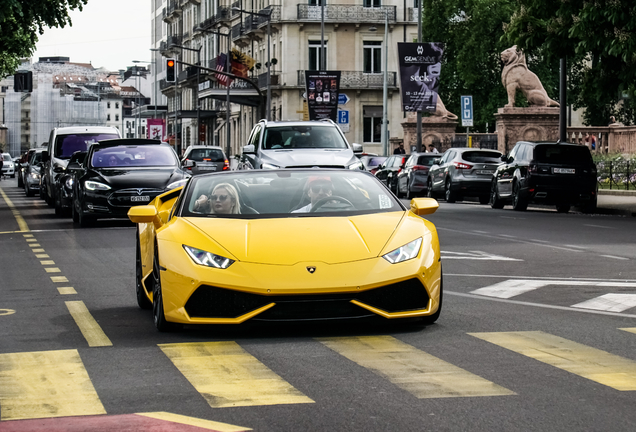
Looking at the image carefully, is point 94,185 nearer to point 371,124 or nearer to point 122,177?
point 122,177

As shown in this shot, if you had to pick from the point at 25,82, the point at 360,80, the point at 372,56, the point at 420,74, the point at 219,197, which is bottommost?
the point at 219,197

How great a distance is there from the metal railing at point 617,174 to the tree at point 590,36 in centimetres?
1246

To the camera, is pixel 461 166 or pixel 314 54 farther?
pixel 314 54

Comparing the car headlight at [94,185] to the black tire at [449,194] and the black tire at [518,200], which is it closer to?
the black tire at [518,200]

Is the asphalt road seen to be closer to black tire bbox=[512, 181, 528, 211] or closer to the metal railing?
black tire bbox=[512, 181, 528, 211]

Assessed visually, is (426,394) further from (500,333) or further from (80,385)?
(500,333)

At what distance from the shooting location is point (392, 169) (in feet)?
145

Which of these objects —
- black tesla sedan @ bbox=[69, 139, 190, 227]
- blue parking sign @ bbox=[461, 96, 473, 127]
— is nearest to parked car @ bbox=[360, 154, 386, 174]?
blue parking sign @ bbox=[461, 96, 473, 127]

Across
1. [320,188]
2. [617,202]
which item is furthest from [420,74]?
[320,188]

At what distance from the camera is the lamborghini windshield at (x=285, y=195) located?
9.53m

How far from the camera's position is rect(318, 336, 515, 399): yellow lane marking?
657 cm

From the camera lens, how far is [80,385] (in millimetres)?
6871

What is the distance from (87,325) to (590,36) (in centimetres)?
1792

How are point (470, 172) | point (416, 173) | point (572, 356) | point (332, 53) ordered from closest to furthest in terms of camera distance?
point (572, 356), point (470, 172), point (416, 173), point (332, 53)
